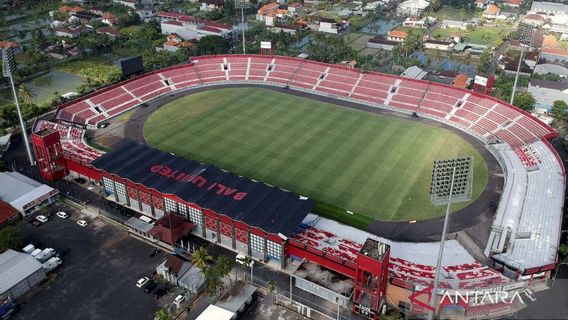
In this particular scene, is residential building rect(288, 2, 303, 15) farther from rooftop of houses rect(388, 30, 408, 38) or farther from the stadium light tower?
the stadium light tower

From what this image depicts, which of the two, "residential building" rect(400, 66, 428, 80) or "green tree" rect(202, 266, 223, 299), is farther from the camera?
"residential building" rect(400, 66, 428, 80)

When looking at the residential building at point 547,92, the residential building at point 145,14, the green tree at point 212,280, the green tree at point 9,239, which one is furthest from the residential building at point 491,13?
the green tree at point 9,239

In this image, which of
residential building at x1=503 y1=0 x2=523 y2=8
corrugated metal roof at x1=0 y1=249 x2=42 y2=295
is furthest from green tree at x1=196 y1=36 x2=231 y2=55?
residential building at x1=503 y1=0 x2=523 y2=8

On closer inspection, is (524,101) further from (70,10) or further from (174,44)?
(70,10)

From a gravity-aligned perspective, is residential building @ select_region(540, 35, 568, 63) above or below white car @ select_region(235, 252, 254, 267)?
above

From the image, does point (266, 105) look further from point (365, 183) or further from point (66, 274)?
point (66, 274)

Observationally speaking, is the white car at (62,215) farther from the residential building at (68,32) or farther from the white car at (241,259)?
the residential building at (68,32)
